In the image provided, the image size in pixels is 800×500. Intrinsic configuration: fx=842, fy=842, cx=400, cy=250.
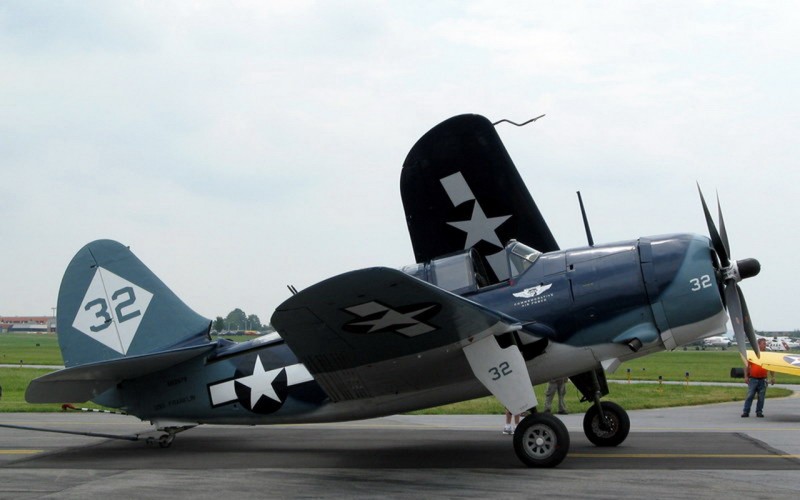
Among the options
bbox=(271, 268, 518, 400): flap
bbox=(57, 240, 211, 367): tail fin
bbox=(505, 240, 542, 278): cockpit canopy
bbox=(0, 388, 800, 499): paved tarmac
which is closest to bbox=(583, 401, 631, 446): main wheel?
bbox=(0, 388, 800, 499): paved tarmac

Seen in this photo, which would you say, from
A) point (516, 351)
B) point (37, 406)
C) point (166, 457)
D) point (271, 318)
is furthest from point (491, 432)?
point (37, 406)

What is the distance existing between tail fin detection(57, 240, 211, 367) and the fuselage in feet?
5.95

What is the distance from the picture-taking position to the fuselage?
909cm

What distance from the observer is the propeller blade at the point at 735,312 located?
9508 millimetres

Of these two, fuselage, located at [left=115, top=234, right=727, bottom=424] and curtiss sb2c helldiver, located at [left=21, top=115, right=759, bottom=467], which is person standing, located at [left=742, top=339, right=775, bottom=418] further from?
fuselage, located at [left=115, top=234, right=727, bottom=424]

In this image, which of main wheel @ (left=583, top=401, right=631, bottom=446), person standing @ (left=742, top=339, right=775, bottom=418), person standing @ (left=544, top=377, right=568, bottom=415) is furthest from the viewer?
person standing @ (left=742, top=339, right=775, bottom=418)

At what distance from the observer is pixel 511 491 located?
7.65 metres

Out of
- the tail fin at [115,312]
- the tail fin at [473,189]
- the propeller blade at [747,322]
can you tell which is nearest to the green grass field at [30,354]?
the tail fin at [115,312]

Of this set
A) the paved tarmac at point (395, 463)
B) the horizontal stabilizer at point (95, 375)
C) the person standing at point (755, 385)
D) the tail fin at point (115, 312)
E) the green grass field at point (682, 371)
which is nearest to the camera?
the paved tarmac at point (395, 463)

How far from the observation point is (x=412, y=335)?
29.0 ft

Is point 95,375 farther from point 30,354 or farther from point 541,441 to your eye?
point 30,354

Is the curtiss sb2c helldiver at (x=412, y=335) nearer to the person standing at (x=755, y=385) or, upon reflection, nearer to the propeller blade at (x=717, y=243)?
the propeller blade at (x=717, y=243)

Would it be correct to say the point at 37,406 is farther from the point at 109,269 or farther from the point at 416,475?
the point at 416,475

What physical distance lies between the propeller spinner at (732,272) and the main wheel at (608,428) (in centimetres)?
177
